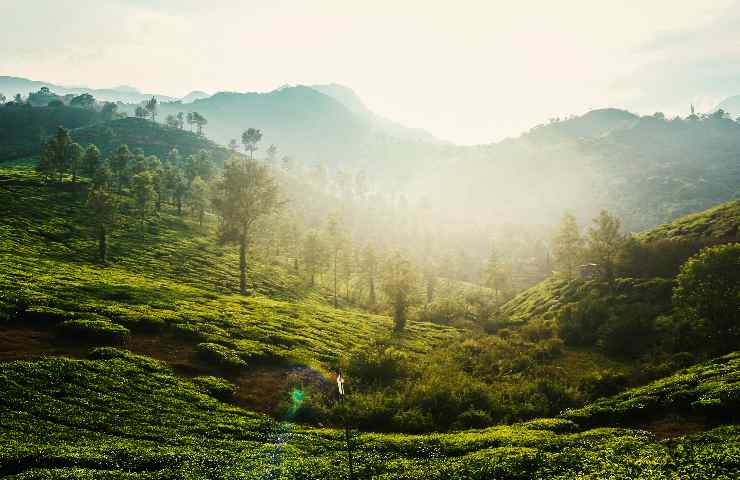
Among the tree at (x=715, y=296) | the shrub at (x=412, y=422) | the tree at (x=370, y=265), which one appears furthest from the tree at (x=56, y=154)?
the tree at (x=715, y=296)

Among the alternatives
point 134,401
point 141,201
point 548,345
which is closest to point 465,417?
point 134,401

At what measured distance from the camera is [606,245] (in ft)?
301

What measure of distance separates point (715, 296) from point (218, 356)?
5995 cm

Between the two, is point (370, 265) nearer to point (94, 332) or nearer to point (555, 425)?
point (94, 332)

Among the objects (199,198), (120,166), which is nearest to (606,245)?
(199,198)

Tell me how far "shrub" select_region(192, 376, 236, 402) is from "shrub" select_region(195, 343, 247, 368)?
165 inches

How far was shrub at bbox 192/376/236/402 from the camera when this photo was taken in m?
35.7

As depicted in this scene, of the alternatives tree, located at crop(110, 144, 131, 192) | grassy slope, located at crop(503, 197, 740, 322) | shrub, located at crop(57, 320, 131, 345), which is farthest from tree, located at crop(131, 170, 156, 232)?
grassy slope, located at crop(503, 197, 740, 322)

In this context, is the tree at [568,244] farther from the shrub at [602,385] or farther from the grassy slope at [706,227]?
the shrub at [602,385]

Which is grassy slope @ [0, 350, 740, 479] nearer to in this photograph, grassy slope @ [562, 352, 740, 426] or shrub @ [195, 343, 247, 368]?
grassy slope @ [562, 352, 740, 426]

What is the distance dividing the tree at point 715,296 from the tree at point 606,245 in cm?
3473

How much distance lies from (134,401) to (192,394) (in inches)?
193

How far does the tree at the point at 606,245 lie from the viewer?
8700 centimetres

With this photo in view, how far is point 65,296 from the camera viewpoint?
46.4 m
